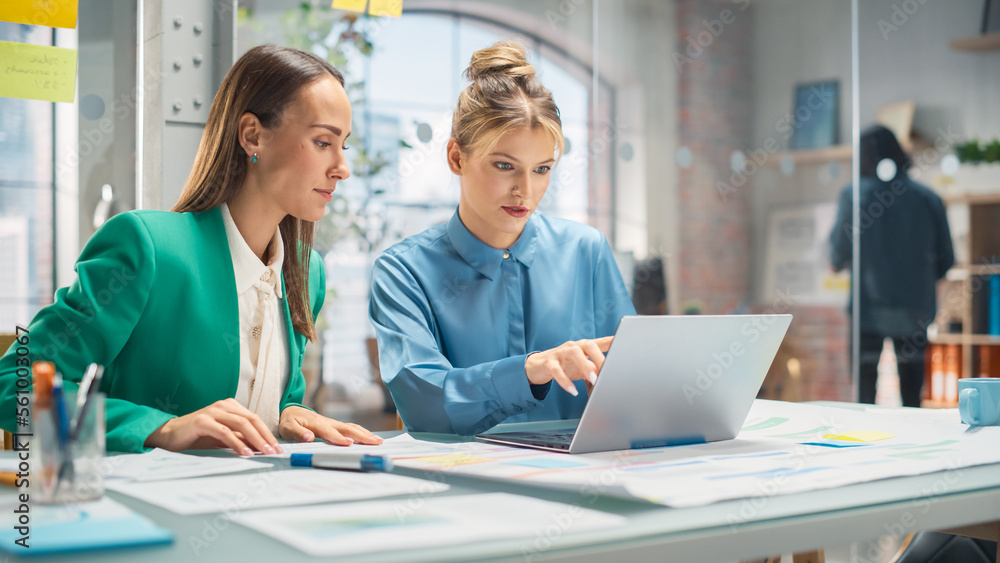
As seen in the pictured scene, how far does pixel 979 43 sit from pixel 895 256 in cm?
100

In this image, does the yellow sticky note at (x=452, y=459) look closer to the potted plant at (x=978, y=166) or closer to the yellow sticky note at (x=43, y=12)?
the yellow sticky note at (x=43, y=12)

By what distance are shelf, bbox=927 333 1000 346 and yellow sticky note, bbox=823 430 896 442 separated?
9.54 feet

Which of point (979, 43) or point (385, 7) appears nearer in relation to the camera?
point (385, 7)

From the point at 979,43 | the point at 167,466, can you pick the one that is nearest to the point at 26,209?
the point at 167,466

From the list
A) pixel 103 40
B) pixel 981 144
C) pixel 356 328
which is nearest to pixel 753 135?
pixel 981 144

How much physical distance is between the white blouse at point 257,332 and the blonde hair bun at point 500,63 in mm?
557

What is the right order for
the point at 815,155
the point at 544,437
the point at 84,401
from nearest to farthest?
1. the point at 84,401
2. the point at 544,437
3. the point at 815,155

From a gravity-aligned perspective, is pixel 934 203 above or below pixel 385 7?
below

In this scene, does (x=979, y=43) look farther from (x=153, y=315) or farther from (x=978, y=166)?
(x=153, y=315)

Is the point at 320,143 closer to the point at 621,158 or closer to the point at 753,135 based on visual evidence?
the point at 621,158

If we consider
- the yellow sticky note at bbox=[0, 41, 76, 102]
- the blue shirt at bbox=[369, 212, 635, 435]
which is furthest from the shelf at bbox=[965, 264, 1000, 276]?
the yellow sticky note at bbox=[0, 41, 76, 102]

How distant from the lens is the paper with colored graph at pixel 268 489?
721 mm

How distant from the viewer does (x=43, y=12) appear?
1.72 metres

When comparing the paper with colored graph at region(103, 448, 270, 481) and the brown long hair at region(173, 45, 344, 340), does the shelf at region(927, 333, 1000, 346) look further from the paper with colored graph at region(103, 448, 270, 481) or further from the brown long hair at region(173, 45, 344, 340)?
the paper with colored graph at region(103, 448, 270, 481)
